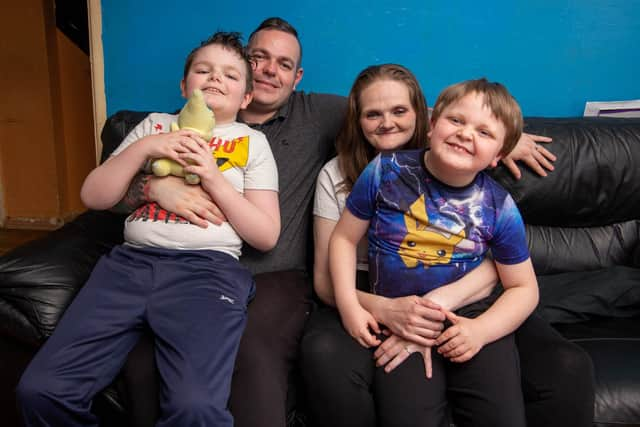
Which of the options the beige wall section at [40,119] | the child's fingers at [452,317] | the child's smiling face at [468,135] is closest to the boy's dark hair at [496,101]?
the child's smiling face at [468,135]

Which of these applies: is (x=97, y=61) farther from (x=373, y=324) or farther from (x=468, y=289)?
(x=468, y=289)

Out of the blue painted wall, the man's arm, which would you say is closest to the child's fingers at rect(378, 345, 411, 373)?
the man's arm

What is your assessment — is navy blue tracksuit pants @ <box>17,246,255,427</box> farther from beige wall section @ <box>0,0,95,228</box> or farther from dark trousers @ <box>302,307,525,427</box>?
beige wall section @ <box>0,0,95,228</box>

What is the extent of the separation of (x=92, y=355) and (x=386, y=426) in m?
0.64

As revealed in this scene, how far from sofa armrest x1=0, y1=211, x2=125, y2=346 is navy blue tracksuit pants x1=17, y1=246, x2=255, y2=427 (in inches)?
3.5

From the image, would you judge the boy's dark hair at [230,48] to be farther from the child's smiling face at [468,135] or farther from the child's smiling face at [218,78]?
the child's smiling face at [468,135]

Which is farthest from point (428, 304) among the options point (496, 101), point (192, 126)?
point (192, 126)

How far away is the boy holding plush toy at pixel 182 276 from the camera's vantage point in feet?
2.92

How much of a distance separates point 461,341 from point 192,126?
820mm

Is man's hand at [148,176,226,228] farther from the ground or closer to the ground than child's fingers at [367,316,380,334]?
farther from the ground

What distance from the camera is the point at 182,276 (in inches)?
41.2

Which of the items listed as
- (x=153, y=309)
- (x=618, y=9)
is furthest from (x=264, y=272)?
(x=618, y=9)

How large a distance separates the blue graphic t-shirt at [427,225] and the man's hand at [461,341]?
14 centimetres

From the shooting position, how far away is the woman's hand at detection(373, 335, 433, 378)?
0.99 metres
